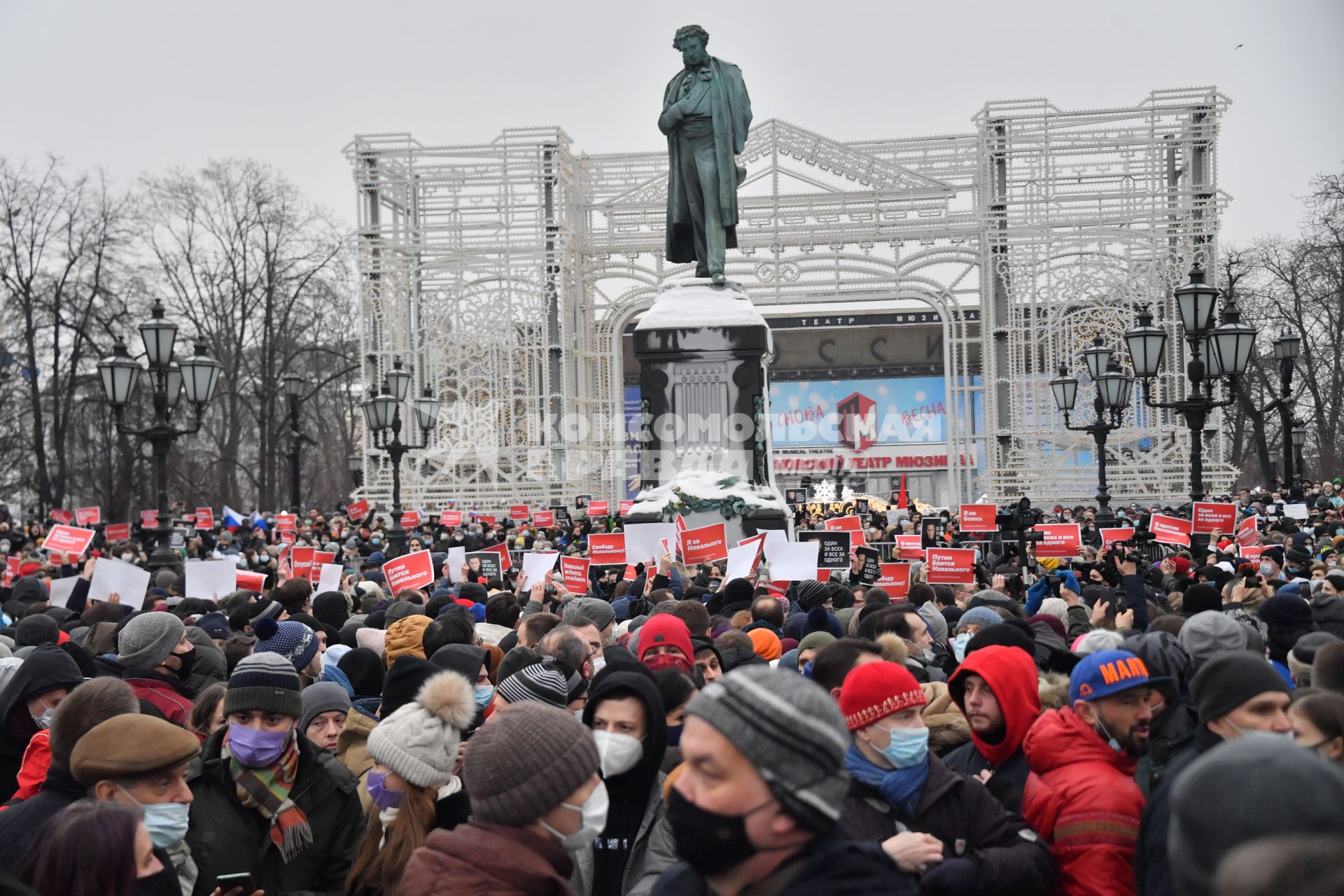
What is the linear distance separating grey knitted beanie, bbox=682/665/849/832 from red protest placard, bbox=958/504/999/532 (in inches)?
537

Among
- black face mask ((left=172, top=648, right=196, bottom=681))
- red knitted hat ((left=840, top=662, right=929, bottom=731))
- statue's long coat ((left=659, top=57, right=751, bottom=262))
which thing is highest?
statue's long coat ((left=659, top=57, right=751, bottom=262))

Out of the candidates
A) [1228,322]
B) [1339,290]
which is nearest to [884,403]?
[1339,290]

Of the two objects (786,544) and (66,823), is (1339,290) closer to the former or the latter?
(786,544)

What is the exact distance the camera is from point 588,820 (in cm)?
337

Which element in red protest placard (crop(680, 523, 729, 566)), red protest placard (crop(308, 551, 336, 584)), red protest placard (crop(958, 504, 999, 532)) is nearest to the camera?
red protest placard (crop(680, 523, 729, 566))

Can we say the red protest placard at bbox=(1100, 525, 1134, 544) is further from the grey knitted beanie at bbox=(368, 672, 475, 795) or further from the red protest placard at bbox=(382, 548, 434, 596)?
the grey knitted beanie at bbox=(368, 672, 475, 795)

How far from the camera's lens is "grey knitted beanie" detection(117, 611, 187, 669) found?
19.3 ft

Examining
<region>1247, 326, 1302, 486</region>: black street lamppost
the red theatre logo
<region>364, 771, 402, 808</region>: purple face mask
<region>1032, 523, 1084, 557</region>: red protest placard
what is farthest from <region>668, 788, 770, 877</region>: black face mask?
the red theatre logo

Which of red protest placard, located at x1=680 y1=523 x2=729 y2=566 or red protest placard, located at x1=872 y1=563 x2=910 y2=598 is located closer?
red protest placard, located at x1=872 y1=563 x2=910 y2=598

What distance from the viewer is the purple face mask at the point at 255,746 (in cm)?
443

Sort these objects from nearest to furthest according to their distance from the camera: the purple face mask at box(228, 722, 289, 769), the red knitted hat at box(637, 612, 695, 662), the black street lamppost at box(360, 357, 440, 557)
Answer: the purple face mask at box(228, 722, 289, 769), the red knitted hat at box(637, 612, 695, 662), the black street lamppost at box(360, 357, 440, 557)

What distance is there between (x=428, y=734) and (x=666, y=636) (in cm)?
153

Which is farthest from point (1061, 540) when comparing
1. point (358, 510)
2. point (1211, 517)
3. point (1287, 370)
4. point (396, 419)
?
point (358, 510)

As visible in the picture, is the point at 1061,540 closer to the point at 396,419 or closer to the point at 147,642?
the point at 147,642
